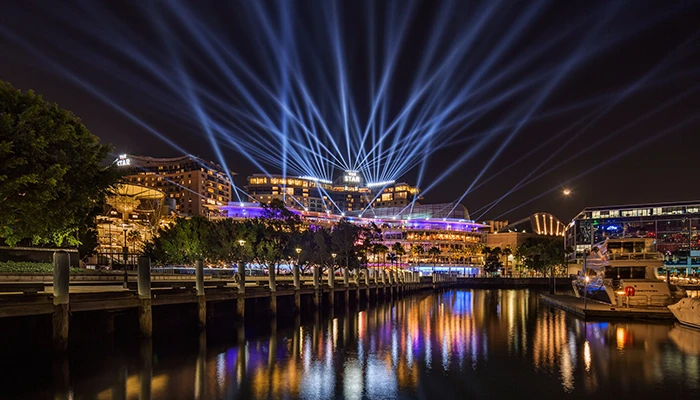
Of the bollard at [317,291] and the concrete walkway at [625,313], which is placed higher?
the bollard at [317,291]

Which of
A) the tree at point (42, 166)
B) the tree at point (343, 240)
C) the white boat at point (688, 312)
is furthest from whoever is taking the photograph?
the tree at point (343, 240)

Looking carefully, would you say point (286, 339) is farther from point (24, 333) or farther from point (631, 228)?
point (631, 228)

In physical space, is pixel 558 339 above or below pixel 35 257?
below

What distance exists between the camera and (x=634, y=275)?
155 ft

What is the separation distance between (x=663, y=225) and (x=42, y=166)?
587 ft

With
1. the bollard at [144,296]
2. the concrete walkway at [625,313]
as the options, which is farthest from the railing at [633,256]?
the bollard at [144,296]

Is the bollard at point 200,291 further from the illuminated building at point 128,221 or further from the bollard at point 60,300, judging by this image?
the illuminated building at point 128,221

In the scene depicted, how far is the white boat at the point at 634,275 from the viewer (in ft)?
148

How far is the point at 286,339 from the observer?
114 feet

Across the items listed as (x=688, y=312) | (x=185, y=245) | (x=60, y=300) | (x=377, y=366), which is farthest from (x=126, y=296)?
(x=185, y=245)

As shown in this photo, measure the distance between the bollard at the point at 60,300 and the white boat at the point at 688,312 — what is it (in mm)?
37655

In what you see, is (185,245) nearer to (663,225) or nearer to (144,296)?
(144,296)

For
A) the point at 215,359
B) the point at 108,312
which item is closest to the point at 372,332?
the point at 215,359

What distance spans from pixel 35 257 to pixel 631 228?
173 meters
